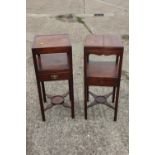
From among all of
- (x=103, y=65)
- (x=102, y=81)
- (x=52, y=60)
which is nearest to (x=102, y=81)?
(x=102, y=81)

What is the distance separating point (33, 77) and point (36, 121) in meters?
0.71

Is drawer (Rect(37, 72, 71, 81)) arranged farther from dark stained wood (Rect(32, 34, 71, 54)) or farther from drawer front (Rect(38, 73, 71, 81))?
dark stained wood (Rect(32, 34, 71, 54))

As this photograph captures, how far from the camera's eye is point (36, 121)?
2.29m

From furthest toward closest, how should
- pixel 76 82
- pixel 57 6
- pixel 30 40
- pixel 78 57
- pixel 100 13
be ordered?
pixel 57 6
pixel 100 13
pixel 30 40
pixel 78 57
pixel 76 82

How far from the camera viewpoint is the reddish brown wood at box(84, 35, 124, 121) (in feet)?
6.31

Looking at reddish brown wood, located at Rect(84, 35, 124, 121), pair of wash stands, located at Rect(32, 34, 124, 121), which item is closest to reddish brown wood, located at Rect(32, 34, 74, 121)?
pair of wash stands, located at Rect(32, 34, 124, 121)

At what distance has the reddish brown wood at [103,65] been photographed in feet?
6.31

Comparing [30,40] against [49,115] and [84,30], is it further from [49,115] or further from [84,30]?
[49,115]

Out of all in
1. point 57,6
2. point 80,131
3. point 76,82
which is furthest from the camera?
point 57,6

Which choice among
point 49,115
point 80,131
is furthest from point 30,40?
point 80,131

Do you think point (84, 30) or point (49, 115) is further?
point (84, 30)

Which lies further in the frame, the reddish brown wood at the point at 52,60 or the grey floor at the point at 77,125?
the grey floor at the point at 77,125

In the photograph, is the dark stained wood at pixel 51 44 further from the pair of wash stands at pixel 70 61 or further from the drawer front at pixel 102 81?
the drawer front at pixel 102 81

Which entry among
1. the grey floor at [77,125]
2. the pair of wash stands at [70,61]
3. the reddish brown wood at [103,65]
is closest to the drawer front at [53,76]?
the pair of wash stands at [70,61]
